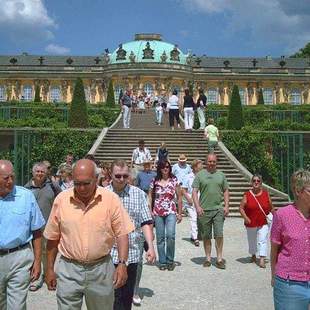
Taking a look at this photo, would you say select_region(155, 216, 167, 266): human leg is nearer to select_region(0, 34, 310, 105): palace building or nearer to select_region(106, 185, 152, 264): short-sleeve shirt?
select_region(106, 185, 152, 264): short-sleeve shirt

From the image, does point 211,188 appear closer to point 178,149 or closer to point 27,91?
point 178,149

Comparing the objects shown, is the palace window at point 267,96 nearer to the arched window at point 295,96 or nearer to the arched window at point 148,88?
the arched window at point 295,96

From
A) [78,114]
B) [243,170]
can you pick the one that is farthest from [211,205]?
[78,114]

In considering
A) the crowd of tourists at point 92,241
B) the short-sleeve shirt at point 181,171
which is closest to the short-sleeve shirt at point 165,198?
the crowd of tourists at point 92,241

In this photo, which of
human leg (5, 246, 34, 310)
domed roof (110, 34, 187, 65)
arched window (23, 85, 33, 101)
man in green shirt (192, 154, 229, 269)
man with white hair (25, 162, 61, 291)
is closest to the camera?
human leg (5, 246, 34, 310)

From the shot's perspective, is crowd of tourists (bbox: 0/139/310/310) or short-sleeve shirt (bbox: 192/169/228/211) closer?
crowd of tourists (bbox: 0/139/310/310)

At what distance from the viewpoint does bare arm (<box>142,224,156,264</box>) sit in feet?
15.8

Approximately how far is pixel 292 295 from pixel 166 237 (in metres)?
4.32

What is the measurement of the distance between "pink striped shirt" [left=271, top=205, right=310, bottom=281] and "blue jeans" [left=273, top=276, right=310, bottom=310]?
4 centimetres

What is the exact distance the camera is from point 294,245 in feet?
12.6

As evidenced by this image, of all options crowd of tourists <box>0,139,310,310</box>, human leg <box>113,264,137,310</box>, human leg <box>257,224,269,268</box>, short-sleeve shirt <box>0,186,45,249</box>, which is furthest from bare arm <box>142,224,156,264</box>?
human leg <box>257,224,269,268</box>

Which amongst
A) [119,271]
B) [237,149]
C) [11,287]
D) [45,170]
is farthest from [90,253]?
[237,149]

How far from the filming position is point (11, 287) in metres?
4.33

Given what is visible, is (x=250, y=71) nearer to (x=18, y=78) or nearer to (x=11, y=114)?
(x=18, y=78)
